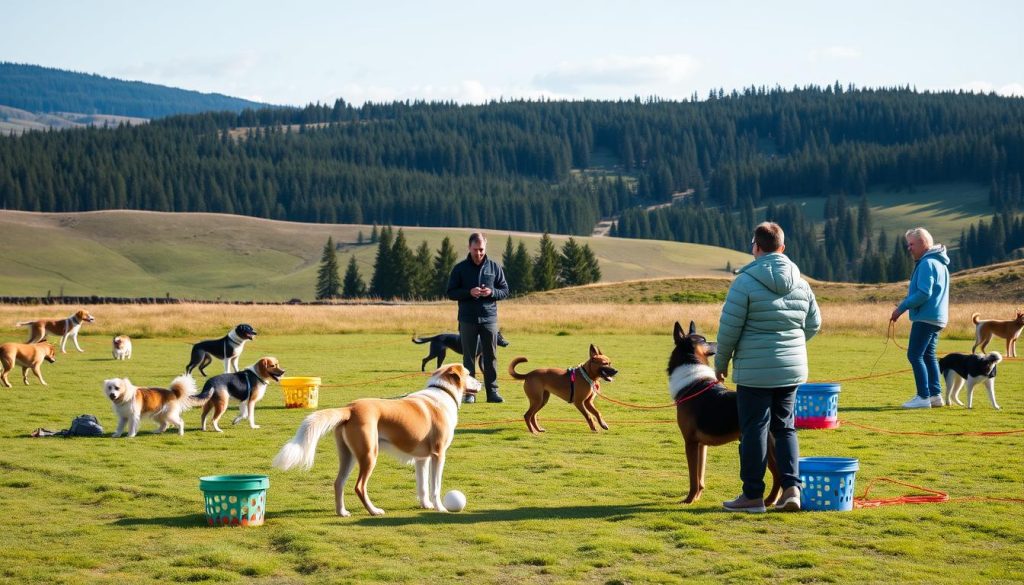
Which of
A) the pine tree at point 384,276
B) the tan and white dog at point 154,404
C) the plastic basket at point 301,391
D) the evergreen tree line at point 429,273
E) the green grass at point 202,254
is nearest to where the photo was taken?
the tan and white dog at point 154,404

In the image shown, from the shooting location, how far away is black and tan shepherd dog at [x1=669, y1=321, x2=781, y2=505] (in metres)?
9.25

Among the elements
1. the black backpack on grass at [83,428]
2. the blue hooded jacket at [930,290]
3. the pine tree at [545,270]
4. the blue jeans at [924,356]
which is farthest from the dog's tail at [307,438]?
the pine tree at [545,270]

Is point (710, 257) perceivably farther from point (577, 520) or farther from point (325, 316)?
point (577, 520)

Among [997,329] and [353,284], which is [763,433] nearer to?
[997,329]

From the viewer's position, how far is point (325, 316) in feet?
139

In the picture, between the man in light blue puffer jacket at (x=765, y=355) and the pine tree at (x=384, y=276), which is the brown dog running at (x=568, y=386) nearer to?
the man in light blue puffer jacket at (x=765, y=355)

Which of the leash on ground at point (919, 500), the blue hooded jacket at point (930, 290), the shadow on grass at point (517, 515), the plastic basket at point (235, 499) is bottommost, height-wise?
the shadow on grass at point (517, 515)

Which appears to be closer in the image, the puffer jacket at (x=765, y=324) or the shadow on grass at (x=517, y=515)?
the puffer jacket at (x=765, y=324)

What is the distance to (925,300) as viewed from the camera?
15.2 metres

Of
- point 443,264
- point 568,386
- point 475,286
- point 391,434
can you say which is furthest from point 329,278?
point 391,434

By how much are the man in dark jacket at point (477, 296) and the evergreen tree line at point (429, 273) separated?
8890 cm

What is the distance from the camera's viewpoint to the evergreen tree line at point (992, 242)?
162750mm

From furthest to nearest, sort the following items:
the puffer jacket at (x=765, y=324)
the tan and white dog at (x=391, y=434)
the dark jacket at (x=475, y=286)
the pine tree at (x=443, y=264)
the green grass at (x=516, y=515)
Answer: the pine tree at (x=443, y=264), the dark jacket at (x=475, y=286), the puffer jacket at (x=765, y=324), the tan and white dog at (x=391, y=434), the green grass at (x=516, y=515)

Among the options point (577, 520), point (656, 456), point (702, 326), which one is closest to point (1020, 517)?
point (577, 520)
